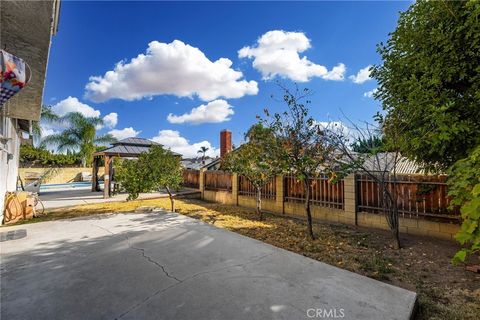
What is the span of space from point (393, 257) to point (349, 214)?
2.51 metres

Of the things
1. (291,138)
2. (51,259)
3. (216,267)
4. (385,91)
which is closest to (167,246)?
(216,267)

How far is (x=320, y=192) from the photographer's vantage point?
7438 millimetres

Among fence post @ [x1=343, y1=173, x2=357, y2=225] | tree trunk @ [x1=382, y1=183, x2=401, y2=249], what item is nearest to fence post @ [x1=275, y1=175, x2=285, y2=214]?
fence post @ [x1=343, y1=173, x2=357, y2=225]

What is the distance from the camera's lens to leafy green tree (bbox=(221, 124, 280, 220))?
6176 mm

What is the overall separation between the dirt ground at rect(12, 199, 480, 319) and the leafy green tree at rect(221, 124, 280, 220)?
1.57m

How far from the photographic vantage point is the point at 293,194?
816cm

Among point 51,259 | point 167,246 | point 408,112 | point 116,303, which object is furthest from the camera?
point 408,112

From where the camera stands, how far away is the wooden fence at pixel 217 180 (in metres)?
11.2

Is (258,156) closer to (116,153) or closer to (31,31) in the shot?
(31,31)

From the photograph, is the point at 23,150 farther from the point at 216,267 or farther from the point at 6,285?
the point at 216,267

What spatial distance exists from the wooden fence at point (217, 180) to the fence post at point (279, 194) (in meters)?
3.06

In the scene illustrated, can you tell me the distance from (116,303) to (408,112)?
5.96 m

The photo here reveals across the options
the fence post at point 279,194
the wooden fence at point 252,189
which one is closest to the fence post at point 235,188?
the wooden fence at point 252,189

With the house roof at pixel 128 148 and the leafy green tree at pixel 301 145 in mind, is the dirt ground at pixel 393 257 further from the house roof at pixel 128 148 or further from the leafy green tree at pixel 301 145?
the house roof at pixel 128 148
